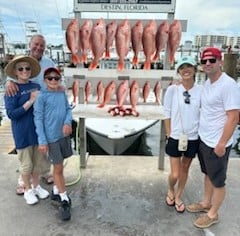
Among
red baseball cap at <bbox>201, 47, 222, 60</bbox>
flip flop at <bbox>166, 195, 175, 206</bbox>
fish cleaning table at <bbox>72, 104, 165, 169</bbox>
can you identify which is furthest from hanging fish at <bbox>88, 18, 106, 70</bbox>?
flip flop at <bbox>166, 195, 175, 206</bbox>

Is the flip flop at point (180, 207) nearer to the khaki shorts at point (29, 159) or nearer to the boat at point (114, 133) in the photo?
the khaki shorts at point (29, 159)

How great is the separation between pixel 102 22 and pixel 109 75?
58 centimetres

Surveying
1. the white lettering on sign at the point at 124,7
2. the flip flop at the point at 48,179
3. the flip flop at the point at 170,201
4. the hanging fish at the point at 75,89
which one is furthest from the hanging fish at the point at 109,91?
the flip flop at the point at 170,201

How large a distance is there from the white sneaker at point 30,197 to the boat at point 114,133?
4.06 meters

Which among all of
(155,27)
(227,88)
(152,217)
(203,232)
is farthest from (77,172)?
(227,88)

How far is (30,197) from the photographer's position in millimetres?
3195

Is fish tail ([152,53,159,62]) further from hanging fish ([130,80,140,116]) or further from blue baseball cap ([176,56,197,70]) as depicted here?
blue baseball cap ([176,56,197,70])

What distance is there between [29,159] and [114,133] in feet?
14.1

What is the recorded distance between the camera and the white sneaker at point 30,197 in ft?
10.4

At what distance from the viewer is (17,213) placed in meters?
3.02

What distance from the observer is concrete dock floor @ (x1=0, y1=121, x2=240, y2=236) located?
2.78 m

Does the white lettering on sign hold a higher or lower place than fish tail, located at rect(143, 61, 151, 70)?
higher

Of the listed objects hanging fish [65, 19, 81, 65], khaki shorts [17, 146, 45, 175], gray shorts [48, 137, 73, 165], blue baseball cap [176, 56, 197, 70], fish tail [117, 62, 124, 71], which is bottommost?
khaki shorts [17, 146, 45, 175]

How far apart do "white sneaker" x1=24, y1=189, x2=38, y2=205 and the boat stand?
4.06 meters
